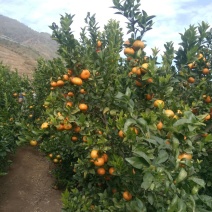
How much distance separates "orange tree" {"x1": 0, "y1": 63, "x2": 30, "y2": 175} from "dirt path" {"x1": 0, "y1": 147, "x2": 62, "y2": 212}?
0.48 metres

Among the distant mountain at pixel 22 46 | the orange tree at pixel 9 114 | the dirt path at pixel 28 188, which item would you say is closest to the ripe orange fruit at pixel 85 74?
the orange tree at pixel 9 114

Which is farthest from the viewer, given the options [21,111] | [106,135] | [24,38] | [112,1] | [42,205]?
[24,38]

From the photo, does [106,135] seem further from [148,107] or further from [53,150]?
[53,150]

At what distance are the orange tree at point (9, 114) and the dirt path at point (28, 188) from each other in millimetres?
476

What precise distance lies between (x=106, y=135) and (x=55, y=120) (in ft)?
2.02

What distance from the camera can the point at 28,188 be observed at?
6.88 m

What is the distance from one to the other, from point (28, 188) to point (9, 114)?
2040mm

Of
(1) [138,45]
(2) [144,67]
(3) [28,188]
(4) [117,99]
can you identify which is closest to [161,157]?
(4) [117,99]

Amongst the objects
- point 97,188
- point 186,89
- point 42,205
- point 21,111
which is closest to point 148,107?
point 186,89

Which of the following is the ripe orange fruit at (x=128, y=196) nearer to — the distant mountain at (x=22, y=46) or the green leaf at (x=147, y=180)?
the green leaf at (x=147, y=180)

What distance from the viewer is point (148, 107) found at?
2957 mm

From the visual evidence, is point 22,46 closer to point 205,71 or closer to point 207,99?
point 205,71

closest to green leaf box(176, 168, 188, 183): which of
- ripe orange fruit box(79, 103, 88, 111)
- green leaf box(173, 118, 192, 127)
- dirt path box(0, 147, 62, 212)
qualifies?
green leaf box(173, 118, 192, 127)

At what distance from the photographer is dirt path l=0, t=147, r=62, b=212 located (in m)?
6.12
